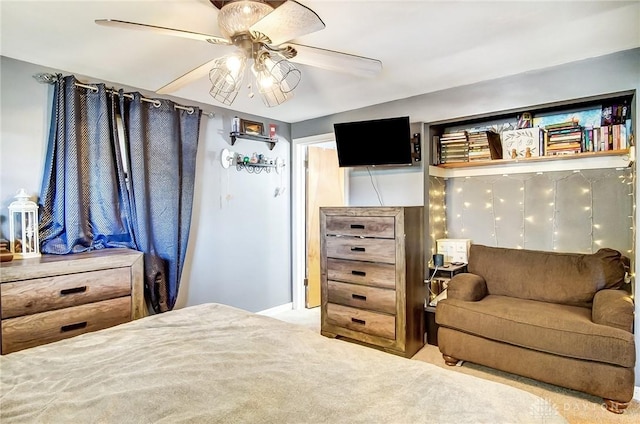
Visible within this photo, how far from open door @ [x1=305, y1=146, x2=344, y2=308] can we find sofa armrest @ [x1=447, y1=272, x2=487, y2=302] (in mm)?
1866

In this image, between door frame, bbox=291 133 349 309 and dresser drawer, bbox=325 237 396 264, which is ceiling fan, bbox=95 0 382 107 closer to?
dresser drawer, bbox=325 237 396 264

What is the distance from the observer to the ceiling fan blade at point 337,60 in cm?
177

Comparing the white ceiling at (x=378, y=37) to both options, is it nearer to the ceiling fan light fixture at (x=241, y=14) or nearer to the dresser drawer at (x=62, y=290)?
the ceiling fan light fixture at (x=241, y=14)

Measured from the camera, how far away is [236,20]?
1.58 m

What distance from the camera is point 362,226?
3221 millimetres

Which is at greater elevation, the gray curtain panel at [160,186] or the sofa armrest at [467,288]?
the gray curtain panel at [160,186]

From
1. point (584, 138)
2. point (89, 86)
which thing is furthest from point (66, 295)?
point (584, 138)

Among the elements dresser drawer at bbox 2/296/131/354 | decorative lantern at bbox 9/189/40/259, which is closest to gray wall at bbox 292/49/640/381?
dresser drawer at bbox 2/296/131/354

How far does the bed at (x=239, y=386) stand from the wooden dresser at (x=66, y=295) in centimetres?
84

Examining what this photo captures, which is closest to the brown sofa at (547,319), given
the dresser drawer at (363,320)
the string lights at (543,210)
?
the string lights at (543,210)

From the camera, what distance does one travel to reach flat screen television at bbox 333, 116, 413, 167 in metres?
3.23

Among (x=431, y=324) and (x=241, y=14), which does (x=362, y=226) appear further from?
(x=241, y=14)

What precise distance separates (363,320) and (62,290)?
2.28 m

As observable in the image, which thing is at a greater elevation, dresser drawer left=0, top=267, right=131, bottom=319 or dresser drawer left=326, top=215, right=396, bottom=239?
dresser drawer left=326, top=215, right=396, bottom=239
